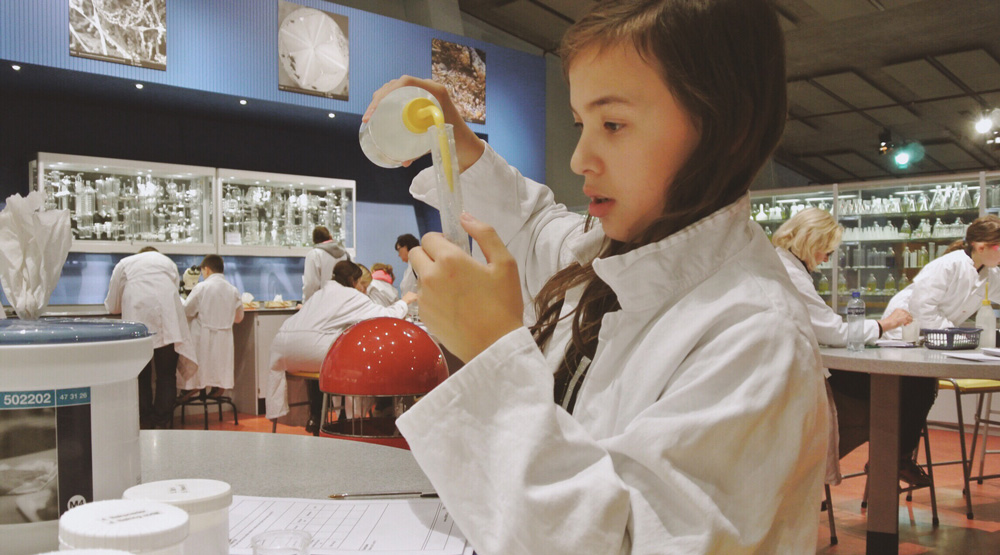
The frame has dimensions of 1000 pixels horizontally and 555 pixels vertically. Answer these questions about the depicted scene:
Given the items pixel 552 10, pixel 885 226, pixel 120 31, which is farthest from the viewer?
pixel 552 10

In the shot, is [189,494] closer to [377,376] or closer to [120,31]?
[377,376]

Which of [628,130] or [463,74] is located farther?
[463,74]

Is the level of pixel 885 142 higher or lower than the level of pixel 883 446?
higher

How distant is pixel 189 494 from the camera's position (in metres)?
0.60

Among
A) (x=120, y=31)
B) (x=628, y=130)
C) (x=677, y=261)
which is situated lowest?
(x=677, y=261)

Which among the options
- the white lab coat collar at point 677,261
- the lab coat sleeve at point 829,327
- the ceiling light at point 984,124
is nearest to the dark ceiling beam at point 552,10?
the ceiling light at point 984,124

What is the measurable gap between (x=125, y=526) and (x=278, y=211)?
265 inches

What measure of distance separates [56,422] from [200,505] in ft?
0.53

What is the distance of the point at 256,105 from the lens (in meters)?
6.11

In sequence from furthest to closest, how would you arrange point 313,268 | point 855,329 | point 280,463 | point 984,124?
point 984,124 < point 313,268 < point 855,329 < point 280,463

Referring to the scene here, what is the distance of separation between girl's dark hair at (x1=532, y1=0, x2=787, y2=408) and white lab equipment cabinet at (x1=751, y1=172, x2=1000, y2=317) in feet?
21.6

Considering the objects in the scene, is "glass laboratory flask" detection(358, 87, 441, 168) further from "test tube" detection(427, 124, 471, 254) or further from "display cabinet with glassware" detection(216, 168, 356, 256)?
"display cabinet with glassware" detection(216, 168, 356, 256)

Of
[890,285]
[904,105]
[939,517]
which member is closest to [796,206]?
[890,285]

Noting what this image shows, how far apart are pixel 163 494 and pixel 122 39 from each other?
18.1ft
